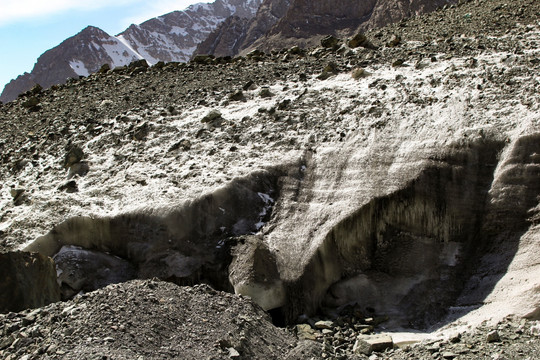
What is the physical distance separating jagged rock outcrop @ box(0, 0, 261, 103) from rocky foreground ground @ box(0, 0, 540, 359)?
380ft

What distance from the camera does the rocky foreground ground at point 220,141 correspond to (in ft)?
24.2

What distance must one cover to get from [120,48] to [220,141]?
162780 mm

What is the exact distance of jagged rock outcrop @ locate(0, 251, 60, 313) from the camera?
30.0 ft

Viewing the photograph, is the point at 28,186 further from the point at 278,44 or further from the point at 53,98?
the point at 278,44

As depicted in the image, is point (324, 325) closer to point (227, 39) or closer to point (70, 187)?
point (70, 187)

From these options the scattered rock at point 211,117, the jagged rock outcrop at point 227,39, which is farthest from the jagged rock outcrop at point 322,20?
the scattered rock at point 211,117

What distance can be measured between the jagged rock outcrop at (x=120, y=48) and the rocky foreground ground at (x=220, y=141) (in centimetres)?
11571

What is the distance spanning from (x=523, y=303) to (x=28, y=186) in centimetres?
985

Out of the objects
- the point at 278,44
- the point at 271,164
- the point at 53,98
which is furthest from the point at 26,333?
the point at 278,44

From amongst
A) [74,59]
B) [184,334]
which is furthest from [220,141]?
[74,59]

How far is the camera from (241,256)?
10141 mm

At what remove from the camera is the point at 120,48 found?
166 metres

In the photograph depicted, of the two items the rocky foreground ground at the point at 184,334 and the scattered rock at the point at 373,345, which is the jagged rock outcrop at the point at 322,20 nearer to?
the scattered rock at the point at 373,345

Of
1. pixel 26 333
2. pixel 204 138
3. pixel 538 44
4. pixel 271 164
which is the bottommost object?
pixel 26 333
